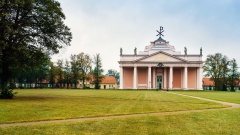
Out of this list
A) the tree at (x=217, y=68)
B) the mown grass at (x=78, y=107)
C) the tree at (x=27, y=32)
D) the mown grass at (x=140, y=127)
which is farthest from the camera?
the tree at (x=217, y=68)

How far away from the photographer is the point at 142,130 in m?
10.7

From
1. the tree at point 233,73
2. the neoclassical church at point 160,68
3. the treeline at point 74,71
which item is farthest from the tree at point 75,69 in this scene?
the tree at point 233,73

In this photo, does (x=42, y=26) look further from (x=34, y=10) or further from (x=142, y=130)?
(x=142, y=130)

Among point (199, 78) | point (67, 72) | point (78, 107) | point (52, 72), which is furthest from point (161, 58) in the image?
point (78, 107)

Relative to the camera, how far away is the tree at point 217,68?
295 ft

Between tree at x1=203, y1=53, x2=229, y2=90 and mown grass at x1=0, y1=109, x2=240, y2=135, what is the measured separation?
266ft

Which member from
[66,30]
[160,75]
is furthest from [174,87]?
[66,30]

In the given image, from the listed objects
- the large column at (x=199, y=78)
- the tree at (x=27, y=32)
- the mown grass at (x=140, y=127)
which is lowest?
the mown grass at (x=140, y=127)

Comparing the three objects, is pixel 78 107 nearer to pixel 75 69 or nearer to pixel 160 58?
pixel 160 58

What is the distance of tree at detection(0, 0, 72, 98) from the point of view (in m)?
26.4

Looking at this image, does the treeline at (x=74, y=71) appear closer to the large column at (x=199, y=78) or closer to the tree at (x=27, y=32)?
the large column at (x=199, y=78)

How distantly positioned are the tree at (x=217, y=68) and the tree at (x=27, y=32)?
68936 millimetres

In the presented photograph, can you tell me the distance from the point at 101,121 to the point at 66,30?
2029cm

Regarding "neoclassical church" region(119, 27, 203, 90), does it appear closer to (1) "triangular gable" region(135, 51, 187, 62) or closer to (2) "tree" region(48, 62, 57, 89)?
(1) "triangular gable" region(135, 51, 187, 62)
